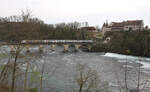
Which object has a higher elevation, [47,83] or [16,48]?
[16,48]

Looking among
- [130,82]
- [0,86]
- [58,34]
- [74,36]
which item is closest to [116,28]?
[74,36]

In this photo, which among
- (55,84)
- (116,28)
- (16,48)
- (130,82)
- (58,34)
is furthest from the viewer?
(116,28)

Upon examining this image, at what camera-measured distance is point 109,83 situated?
1456 centimetres

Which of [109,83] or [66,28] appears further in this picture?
[66,28]

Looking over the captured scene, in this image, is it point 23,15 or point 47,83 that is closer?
point 23,15

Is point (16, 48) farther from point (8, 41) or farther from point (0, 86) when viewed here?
point (0, 86)

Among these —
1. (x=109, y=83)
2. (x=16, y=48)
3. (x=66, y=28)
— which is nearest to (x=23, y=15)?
(x=16, y=48)

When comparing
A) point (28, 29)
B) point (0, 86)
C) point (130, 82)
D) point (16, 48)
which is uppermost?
point (28, 29)

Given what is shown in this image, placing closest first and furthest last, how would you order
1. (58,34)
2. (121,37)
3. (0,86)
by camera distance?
(0,86) → (121,37) → (58,34)

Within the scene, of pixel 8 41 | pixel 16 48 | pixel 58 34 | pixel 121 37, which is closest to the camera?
pixel 16 48

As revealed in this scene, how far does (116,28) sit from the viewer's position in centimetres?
6581

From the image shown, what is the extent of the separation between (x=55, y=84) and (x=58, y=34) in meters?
47.5

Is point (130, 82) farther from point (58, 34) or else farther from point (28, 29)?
point (58, 34)

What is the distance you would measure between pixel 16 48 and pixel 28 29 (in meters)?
1.11
